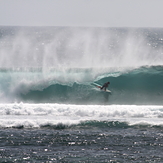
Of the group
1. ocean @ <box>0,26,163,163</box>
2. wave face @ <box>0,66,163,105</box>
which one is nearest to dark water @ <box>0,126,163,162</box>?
ocean @ <box>0,26,163,163</box>

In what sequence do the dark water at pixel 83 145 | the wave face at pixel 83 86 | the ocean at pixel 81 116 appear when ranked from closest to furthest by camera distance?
the dark water at pixel 83 145 → the ocean at pixel 81 116 → the wave face at pixel 83 86

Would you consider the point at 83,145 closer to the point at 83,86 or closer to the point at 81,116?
the point at 81,116

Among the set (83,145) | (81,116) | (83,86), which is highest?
(83,86)

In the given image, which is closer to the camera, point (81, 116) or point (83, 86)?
point (81, 116)

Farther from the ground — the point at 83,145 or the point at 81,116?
the point at 81,116

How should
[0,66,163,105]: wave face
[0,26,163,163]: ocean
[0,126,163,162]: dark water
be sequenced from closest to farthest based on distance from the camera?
[0,126,163,162]: dark water
[0,26,163,163]: ocean
[0,66,163,105]: wave face

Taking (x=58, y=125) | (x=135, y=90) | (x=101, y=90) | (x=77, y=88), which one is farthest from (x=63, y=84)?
(x=58, y=125)

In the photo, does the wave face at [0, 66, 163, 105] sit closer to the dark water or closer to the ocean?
the ocean

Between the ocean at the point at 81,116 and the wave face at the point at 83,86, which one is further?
the wave face at the point at 83,86

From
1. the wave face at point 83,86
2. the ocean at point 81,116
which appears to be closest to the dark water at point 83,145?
the ocean at point 81,116

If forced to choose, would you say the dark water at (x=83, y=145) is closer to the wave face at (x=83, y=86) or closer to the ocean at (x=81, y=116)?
the ocean at (x=81, y=116)

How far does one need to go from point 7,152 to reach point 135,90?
15.4 metres

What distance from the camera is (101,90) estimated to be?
1008 inches

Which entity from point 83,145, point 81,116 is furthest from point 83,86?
point 83,145
